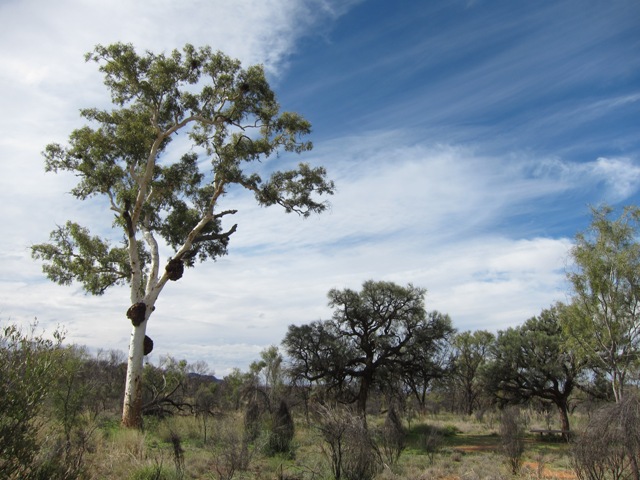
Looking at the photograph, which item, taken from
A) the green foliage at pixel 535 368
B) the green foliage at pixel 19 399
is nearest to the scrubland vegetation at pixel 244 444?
the green foliage at pixel 19 399

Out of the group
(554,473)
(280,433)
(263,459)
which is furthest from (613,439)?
(280,433)

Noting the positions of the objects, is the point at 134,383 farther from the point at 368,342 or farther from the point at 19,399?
the point at 368,342

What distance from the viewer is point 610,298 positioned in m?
17.7

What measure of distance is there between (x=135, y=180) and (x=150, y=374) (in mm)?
15510

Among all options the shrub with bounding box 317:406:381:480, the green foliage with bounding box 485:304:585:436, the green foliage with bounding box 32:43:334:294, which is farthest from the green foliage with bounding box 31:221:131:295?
the green foliage with bounding box 485:304:585:436

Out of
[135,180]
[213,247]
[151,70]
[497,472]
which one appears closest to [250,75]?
[151,70]

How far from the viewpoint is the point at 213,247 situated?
21.6 metres

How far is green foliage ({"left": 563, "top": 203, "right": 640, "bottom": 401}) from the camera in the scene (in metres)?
17.3

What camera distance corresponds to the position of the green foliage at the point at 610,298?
17.3 m

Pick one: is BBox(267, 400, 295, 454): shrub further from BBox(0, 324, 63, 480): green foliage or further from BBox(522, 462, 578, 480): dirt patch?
BBox(0, 324, 63, 480): green foliage

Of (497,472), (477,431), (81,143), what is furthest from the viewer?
(477,431)

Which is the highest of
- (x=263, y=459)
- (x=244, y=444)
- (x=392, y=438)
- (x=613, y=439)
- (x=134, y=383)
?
(x=134, y=383)

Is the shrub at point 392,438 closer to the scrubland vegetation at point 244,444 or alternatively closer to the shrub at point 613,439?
the scrubland vegetation at point 244,444

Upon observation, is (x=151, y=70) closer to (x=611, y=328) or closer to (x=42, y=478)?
(x=42, y=478)
